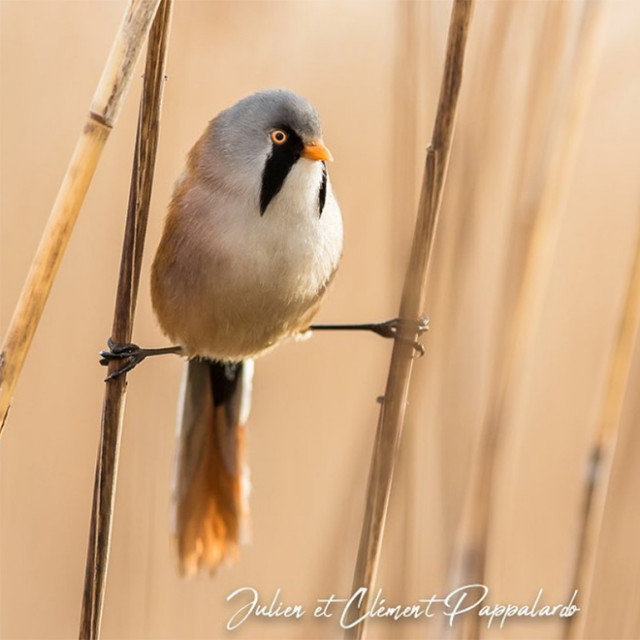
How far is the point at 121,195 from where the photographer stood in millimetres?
2715

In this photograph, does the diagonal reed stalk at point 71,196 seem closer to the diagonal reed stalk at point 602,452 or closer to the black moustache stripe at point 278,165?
the black moustache stripe at point 278,165

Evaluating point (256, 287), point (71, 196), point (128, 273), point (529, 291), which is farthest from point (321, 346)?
point (71, 196)

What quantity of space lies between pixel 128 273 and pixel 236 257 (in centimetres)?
50

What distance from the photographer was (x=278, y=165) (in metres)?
2.02

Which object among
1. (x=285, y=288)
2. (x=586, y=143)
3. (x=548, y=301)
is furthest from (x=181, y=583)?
(x=586, y=143)

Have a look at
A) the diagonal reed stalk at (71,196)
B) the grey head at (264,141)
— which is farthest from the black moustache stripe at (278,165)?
the diagonal reed stalk at (71,196)


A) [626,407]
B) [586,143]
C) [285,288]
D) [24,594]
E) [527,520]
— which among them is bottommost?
[24,594]

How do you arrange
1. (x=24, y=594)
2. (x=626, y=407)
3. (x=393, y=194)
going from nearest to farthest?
(x=393, y=194) → (x=626, y=407) → (x=24, y=594)

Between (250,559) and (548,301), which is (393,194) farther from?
(250,559)

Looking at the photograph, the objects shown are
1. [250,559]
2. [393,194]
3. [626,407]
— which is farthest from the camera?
[250,559]

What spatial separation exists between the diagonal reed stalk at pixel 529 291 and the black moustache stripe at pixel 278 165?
53 cm

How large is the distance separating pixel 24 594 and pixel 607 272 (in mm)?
1983

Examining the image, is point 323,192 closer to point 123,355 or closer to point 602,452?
point 123,355

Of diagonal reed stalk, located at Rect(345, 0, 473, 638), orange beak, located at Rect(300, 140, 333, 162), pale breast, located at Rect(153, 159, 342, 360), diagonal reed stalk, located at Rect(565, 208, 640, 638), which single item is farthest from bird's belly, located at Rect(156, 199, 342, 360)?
diagonal reed stalk, located at Rect(565, 208, 640, 638)
